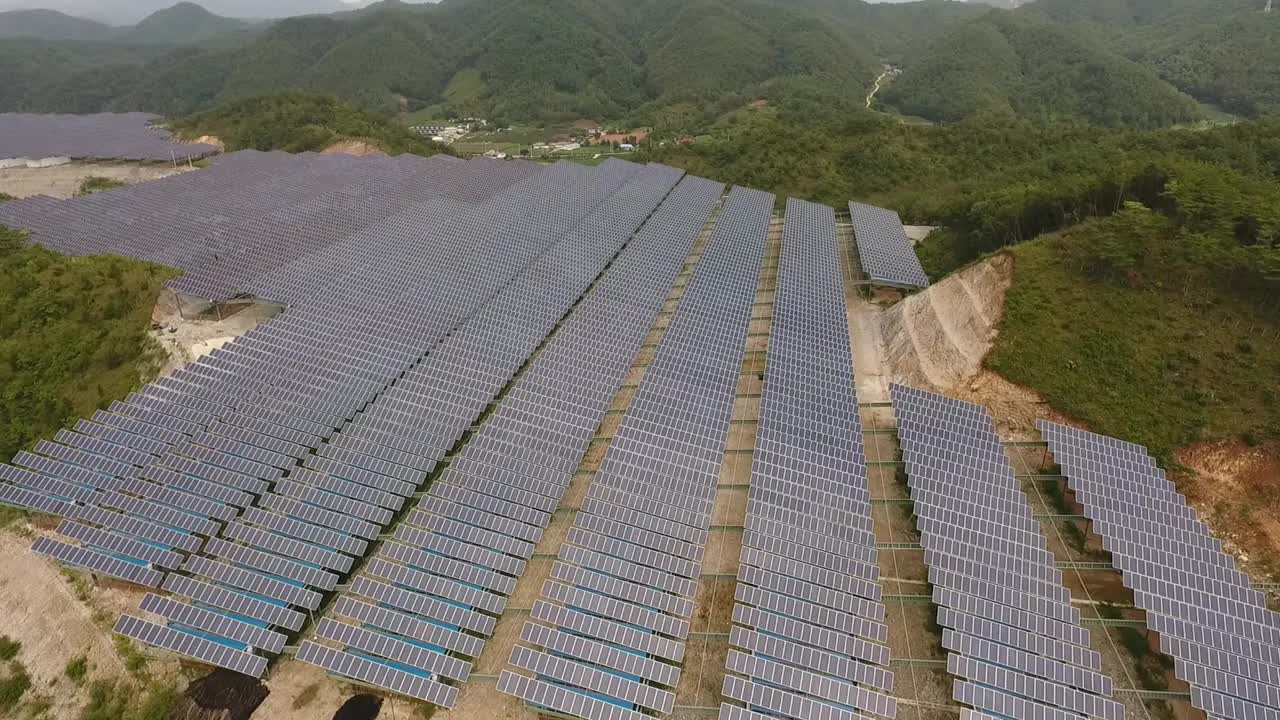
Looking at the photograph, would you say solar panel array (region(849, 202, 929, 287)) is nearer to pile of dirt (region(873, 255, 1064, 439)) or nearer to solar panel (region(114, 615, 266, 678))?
pile of dirt (region(873, 255, 1064, 439))

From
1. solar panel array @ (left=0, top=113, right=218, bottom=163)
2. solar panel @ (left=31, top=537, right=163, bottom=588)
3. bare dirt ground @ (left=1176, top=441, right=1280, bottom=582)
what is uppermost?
solar panel array @ (left=0, top=113, right=218, bottom=163)

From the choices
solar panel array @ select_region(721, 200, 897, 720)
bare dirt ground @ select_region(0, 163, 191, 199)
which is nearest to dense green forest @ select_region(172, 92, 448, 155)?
bare dirt ground @ select_region(0, 163, 191, 199)

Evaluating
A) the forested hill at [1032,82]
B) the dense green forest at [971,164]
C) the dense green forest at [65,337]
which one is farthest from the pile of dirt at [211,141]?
the forested hill at [1032,82]

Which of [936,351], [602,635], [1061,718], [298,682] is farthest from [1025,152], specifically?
[298,682]

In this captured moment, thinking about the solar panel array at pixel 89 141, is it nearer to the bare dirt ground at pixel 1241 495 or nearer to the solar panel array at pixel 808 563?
the solar panel array at pixel 808 563

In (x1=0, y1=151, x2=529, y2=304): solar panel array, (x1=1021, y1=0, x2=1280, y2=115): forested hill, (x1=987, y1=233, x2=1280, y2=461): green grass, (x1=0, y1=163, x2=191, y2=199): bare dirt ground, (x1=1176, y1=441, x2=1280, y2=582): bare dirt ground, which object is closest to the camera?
(x1=1176, y1=441, x2=1280, y2=582): bare dirt ground

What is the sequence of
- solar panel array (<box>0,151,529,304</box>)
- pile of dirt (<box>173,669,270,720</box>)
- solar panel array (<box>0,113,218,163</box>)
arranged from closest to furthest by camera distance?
pile of dirt (<box>173,669,270,720</box>) < solar panel array (<box>0,151,529,304</box>) < solar panel array (<box>0,113,218,163</box>)

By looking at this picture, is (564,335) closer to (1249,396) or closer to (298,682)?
(298,682)

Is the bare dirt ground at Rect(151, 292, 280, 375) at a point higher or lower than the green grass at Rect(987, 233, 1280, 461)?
higher
